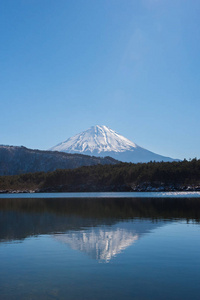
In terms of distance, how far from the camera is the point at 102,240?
31359 millimetres

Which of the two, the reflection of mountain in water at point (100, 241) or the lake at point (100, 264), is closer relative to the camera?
the lake at point (100, 264)

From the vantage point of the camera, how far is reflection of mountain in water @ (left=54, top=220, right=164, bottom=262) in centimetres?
2617

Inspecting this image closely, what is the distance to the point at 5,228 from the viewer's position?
4122 centimetres

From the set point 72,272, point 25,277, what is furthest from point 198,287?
point 25,277

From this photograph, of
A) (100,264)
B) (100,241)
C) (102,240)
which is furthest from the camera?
(102,240)

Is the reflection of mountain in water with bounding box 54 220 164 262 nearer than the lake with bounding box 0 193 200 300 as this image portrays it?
No

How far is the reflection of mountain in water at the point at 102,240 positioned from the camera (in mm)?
26175

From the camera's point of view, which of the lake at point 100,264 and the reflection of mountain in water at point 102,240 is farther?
the reflection of mountain in water at point 102,240

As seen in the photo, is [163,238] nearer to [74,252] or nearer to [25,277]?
[74,252]

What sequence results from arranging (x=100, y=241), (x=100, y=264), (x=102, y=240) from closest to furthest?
(x=100, y=264) → (x=100, y=241) → (x=102, y=240)

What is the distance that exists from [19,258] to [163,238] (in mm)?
14772

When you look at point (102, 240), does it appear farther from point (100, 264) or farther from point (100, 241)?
point (100, 264)

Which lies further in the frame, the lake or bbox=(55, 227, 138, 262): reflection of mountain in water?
bbox=(55, 227, 138, 262): reflection of mountain in water

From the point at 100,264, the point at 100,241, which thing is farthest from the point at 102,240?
the point at 100,264
